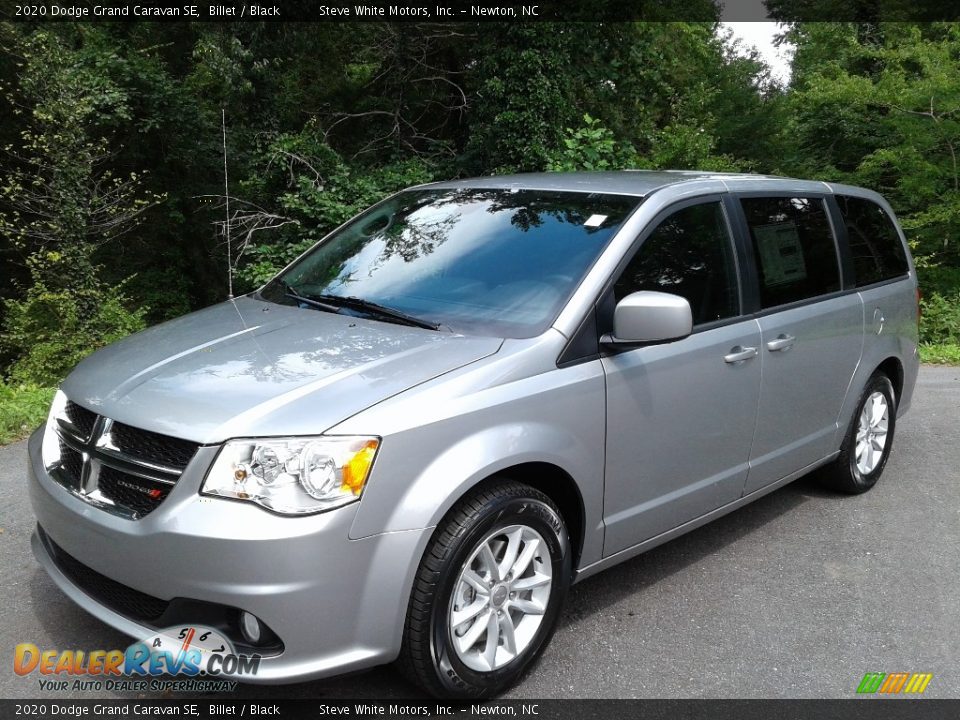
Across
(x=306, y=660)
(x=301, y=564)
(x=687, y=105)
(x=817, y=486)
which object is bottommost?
(x=817, y=486)

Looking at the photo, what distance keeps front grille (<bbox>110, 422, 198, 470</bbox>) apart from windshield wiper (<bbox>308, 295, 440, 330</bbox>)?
3.44 ft

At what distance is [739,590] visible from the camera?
411cm

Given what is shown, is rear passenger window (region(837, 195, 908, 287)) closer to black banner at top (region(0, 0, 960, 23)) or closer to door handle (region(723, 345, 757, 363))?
door handle (region(723, 345, 757, 363))

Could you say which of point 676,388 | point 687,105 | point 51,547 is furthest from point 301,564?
point 687,105

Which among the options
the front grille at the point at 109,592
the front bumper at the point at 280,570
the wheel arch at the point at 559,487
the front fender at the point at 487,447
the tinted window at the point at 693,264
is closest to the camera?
the front bumper at the point at 280,570

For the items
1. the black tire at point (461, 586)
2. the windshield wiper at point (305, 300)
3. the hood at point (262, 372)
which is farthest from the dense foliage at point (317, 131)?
the black tire at point (461, 586)

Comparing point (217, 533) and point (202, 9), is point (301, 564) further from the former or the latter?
point (202, 9)

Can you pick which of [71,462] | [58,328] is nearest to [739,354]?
[71,462]

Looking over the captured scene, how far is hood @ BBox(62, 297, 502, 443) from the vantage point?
109 inches

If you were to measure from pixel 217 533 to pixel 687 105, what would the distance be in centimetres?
2105

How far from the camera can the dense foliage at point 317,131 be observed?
13250mm

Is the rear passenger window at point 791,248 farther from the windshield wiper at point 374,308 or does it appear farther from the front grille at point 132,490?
the front grille at point 132,490

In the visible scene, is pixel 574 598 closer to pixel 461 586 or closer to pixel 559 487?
pixel 559 487

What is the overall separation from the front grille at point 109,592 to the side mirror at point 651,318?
71.1 inches
